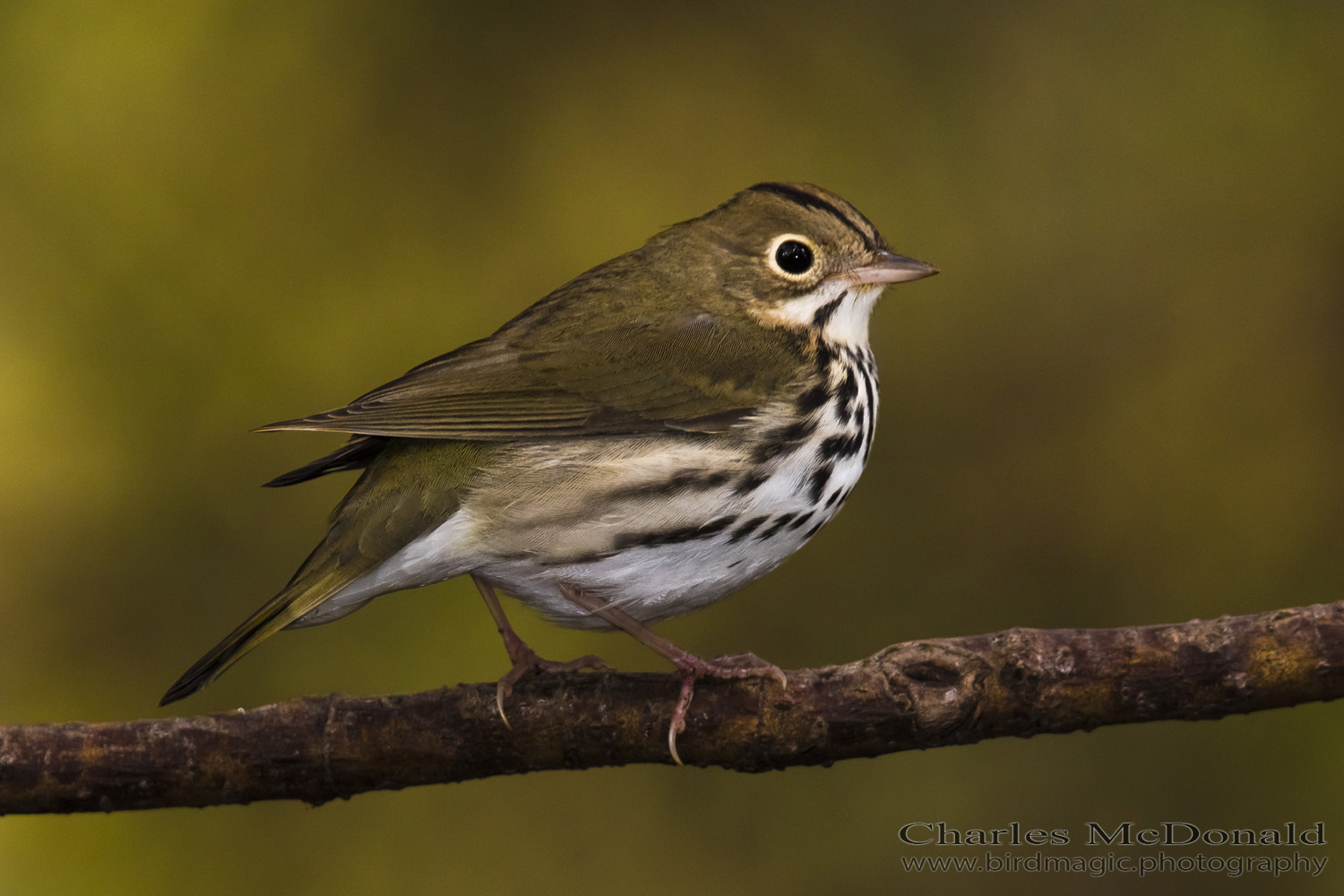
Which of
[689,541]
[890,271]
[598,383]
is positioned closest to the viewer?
[689,541]

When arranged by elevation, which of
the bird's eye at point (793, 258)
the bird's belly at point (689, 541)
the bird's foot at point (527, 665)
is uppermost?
the bird's eye at point (793, 258)

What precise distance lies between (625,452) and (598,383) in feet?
0.60

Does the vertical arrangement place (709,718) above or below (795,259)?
below

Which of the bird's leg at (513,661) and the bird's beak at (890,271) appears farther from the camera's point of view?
the bird's beak at (890,271)

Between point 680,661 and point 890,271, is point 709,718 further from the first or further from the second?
point 890,271

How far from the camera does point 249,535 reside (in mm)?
3645

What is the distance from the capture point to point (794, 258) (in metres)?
3.00

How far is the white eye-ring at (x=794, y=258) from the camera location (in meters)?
3.00

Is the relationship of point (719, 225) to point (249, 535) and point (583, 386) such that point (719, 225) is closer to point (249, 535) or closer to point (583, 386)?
point (583, 386)

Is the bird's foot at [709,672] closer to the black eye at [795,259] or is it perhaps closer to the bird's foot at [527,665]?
the bird's foot at [527,665]

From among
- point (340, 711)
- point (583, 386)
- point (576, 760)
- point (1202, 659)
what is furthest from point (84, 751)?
point (1202, 659)

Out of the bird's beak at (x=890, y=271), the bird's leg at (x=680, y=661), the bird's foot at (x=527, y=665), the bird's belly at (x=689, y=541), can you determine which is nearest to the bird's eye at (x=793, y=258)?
the bird's beak at (x=890, y=271)

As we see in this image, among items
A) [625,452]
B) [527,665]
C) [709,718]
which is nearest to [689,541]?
[625,452]

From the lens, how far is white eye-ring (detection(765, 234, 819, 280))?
118 inches
